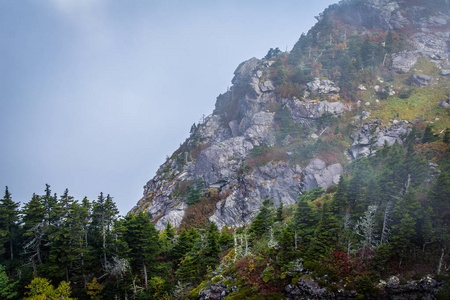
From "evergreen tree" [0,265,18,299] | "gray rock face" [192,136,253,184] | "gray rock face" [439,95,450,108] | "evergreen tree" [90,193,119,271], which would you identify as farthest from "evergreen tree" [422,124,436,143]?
"evergreen tree" [0,265,18,299]

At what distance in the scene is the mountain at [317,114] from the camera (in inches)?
2215

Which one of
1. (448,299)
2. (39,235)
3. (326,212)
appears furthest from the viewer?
(39,235)

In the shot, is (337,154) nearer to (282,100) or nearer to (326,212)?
(282,100)

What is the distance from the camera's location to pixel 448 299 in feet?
58.1

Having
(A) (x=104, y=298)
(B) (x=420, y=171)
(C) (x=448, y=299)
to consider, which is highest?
(B) (x=420, y=171)

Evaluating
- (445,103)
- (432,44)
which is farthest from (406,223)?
(432,44)

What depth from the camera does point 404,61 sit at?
6875cm

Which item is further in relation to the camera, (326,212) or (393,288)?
(326,212)

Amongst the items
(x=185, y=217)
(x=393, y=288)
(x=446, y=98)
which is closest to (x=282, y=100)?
(x=446, y=98)

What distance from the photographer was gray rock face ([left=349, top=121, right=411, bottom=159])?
52.2 metres

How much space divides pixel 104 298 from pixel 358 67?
269 ft

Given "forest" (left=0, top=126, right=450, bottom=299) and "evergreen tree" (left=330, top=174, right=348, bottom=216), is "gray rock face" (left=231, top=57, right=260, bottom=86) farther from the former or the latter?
"evergreen tree" (left=330, top=174, right=348, bottom=216)

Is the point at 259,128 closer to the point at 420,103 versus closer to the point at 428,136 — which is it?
the point at 420,103

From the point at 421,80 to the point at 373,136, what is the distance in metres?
23.8
